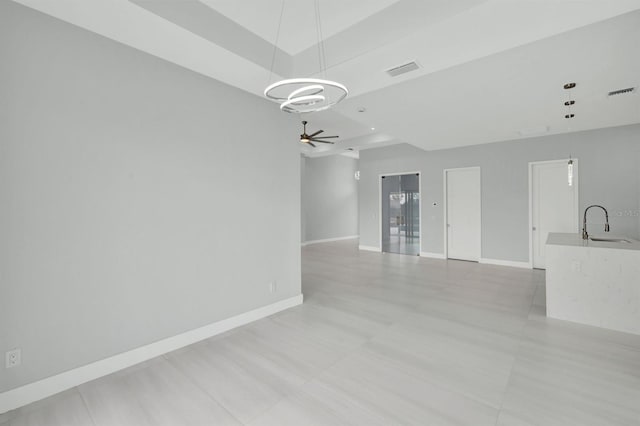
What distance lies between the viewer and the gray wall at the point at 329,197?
424 inches

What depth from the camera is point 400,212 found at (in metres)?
9.99

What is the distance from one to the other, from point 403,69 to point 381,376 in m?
3.08

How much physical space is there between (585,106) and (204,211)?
18.7 feet

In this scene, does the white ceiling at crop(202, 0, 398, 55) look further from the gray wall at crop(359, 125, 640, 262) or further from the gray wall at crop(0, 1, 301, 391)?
the gray wall at crop(359, 125, 640, 262)

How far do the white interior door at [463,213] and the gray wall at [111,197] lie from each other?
19.3 feet

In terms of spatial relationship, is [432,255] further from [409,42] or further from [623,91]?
[409,42]

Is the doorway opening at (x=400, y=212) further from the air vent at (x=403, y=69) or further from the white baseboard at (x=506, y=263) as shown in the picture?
the air vent at (x=403, y=69)

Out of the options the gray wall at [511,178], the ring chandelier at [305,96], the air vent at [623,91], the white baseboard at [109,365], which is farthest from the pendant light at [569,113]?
the white baseboard at [109,365]

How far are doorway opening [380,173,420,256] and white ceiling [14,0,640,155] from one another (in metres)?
4.94

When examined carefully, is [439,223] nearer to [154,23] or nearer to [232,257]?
[232,257]

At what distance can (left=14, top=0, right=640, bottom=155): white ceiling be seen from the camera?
2348 mm

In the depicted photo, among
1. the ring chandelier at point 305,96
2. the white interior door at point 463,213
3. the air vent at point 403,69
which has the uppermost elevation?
the air vent at point 403,69

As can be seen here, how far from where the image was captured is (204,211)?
322cm

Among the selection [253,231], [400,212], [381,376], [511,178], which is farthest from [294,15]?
[400,212]
